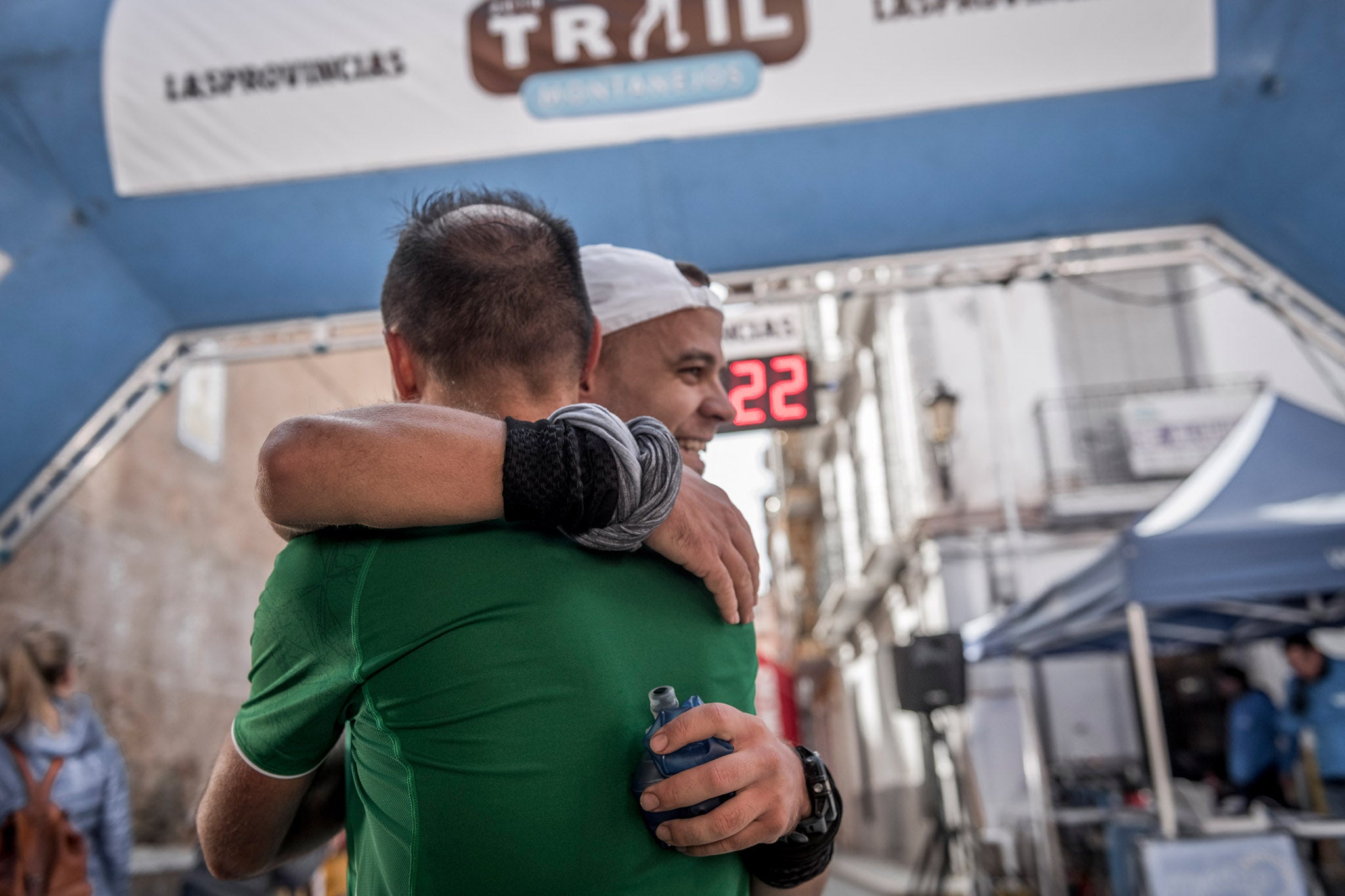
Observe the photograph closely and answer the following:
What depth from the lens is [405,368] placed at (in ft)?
4.69

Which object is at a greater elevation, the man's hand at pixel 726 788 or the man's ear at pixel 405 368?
the man's ear at pixel 405 368

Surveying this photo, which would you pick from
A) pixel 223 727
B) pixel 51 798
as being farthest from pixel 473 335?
pixel 223 727

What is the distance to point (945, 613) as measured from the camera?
14492 millimetres

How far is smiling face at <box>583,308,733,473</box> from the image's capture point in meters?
2.12

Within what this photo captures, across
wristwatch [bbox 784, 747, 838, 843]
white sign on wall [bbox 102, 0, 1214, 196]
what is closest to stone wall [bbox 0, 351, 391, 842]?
white sign on wall [bbox 102, 0, 1214, 196]

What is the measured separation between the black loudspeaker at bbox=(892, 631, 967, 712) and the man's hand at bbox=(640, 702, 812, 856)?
20.5 ft

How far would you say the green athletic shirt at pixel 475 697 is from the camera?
1.14 m

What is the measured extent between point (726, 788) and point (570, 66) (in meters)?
3.90

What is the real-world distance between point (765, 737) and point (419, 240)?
75 cm

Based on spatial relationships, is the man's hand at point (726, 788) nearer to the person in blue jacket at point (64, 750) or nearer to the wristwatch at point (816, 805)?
the wristwatch at point (816, 805)

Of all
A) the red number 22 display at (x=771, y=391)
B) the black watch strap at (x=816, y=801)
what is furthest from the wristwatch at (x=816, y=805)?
the red number 22 display at (x=771, y=391)

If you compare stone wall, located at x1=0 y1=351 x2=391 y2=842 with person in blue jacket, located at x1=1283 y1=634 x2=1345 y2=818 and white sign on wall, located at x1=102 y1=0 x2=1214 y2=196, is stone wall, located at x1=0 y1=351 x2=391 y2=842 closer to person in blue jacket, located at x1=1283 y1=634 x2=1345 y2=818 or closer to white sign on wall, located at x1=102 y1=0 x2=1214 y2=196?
white sign on wall, located at x1=102 y1=0 x2=1214 y2=196

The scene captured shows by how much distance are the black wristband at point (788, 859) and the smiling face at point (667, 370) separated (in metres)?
0.86

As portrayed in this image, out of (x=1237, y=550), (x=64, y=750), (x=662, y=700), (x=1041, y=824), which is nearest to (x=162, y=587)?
(x=64, y=750)
